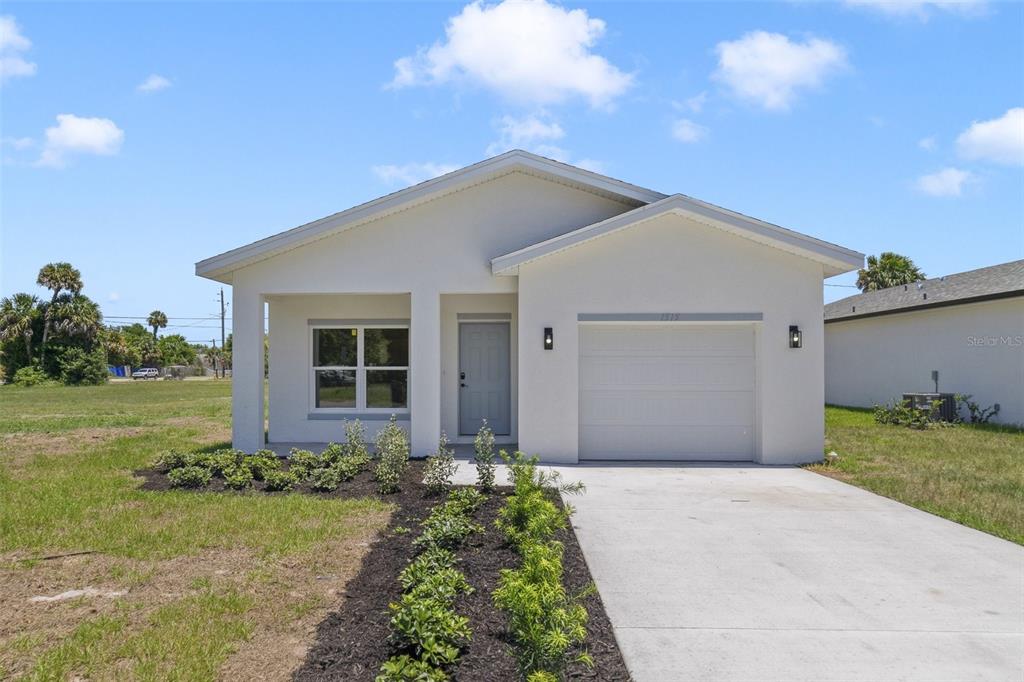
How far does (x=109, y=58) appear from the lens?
10070mm

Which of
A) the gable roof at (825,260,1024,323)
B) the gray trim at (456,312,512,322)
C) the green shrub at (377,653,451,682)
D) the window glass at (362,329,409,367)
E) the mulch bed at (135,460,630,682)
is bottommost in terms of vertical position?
the mulch bed at (135,460,630,682)

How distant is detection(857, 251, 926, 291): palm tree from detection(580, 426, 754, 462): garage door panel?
2736 centimetres

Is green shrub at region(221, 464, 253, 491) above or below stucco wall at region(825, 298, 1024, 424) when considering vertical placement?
below

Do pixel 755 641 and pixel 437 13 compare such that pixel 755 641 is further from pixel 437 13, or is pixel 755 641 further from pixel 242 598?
pixel 437 13

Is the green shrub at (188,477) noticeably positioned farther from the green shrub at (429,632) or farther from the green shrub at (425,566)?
the green shrub at (429,632)

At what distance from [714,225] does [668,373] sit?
2.43m

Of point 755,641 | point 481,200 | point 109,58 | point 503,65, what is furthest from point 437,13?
point 755,641

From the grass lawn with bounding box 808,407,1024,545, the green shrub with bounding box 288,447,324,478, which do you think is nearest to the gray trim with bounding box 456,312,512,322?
the green shrub with bounding box 288,447,324,478

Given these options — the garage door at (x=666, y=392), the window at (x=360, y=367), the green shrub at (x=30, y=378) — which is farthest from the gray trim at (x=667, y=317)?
the green shrub at (x=30, y=378)

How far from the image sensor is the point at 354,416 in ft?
40.9

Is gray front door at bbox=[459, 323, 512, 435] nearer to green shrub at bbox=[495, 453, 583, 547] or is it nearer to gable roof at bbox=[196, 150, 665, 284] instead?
gable roof at bbox=[196, 150, 665, 284]

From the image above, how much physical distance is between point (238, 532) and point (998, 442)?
44.1 feet

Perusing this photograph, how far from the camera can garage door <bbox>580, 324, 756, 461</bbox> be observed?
34.7 feet

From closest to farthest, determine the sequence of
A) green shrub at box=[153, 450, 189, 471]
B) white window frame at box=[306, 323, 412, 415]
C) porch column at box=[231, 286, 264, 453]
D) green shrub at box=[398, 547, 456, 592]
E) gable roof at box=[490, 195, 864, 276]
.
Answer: green shrub at box=[398, 547, 456, 592], green shrub at box=[153, 450, 189, 471], gable roof at box=[490, 195, 864, 276], porch column at box=[231, 286, 264, 453], white window frame at box=[306, 323, 412, 415]
